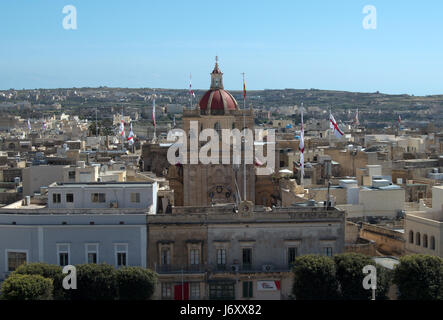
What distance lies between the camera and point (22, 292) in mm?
26969

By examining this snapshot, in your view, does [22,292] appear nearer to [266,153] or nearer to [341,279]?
[341,279]

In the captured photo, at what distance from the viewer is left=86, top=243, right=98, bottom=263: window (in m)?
31.7

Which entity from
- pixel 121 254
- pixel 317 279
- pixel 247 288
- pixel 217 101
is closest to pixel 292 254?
pixel 247 288

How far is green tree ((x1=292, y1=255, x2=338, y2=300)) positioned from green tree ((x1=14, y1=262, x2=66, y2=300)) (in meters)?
8.98

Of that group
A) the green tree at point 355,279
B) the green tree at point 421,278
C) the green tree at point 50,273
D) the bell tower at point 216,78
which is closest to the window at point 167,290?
the green tree at point 50,273

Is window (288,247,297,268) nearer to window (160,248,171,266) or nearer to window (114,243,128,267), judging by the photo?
window (160,248,171,266)

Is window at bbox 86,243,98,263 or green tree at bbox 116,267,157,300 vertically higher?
window at bbox 86,243,98,263

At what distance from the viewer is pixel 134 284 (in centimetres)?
2888

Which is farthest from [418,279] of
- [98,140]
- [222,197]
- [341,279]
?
[98,140]

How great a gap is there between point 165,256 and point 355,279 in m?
7.97

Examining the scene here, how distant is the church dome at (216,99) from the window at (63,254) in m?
20.1

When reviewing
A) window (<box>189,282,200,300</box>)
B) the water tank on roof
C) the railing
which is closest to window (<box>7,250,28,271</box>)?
the railing

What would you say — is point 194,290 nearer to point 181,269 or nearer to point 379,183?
point 181,269
